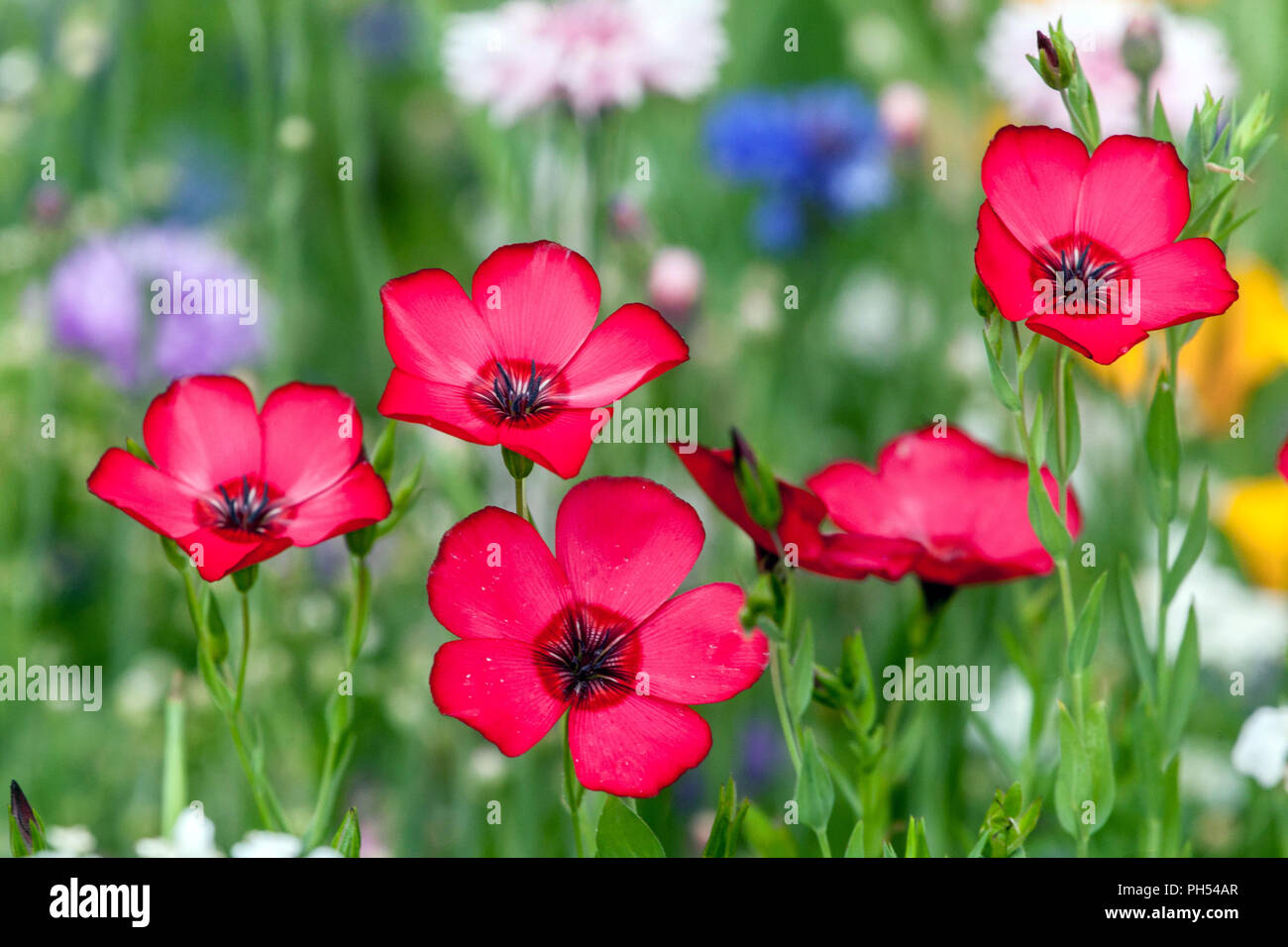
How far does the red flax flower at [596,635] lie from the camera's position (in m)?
0.34

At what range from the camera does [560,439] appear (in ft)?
1.14

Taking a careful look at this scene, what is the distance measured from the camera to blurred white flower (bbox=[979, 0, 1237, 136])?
89 centimetres

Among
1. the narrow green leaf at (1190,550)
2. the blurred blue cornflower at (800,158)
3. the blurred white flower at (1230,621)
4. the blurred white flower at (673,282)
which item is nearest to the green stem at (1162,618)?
the narrow green leaf at (1190,550)

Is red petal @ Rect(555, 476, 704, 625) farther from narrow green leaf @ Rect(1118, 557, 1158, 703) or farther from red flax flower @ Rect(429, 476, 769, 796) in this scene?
narrow green leaf @ Rect(1118, 557, 1158, 703)

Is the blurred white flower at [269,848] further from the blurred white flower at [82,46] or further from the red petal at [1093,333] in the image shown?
the blurred white flower at [82,46]

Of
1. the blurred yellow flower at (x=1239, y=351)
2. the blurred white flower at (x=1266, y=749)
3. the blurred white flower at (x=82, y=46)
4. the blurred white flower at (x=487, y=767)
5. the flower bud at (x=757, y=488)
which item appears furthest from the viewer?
the blurred yellow flower at (x=1239, y=351)

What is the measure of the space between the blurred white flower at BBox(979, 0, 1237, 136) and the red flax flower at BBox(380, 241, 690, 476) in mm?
587

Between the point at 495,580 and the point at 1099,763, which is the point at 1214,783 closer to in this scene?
the point at 1099,763

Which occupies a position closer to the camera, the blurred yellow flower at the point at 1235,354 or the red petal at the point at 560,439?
the red petal at the point at 560,439

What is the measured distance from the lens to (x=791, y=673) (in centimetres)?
34

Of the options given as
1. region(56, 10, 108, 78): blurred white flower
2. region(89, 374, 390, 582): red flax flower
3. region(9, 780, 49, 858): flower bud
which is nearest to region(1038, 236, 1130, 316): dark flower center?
region(89, 374, 390, 582): red flax flower

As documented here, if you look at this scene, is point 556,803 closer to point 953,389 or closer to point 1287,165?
point 953,389

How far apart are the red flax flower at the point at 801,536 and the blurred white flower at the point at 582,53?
476 millimetres
